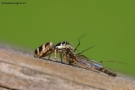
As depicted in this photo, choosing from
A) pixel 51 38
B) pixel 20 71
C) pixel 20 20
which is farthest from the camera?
pixel 20 20

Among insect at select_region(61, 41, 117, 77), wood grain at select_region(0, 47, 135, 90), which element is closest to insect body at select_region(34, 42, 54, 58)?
insect at select_region(61, 41, 117, 77)

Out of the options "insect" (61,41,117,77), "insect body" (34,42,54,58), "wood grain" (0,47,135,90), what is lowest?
"wood grain" (0,47,135,90)

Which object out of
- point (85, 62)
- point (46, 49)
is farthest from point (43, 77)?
point (46, 49)

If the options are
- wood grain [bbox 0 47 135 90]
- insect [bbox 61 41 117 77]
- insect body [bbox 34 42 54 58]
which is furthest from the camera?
insect body [bbox 34 42 54 58]

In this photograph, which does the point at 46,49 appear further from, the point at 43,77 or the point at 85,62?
the point at 43,77

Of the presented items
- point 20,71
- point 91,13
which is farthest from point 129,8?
point 20,71

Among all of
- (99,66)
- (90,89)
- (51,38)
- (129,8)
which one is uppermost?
(129,8)

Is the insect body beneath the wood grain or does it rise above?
above

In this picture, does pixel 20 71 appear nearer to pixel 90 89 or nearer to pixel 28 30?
pixel 90 89

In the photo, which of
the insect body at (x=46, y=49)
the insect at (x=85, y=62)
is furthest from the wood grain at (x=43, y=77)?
the insect body at (x=46, y=49)

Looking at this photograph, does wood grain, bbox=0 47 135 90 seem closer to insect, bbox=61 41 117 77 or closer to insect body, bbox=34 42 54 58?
insect, bbox=61 41 117 77

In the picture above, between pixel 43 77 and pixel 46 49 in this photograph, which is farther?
pixel 46 49
